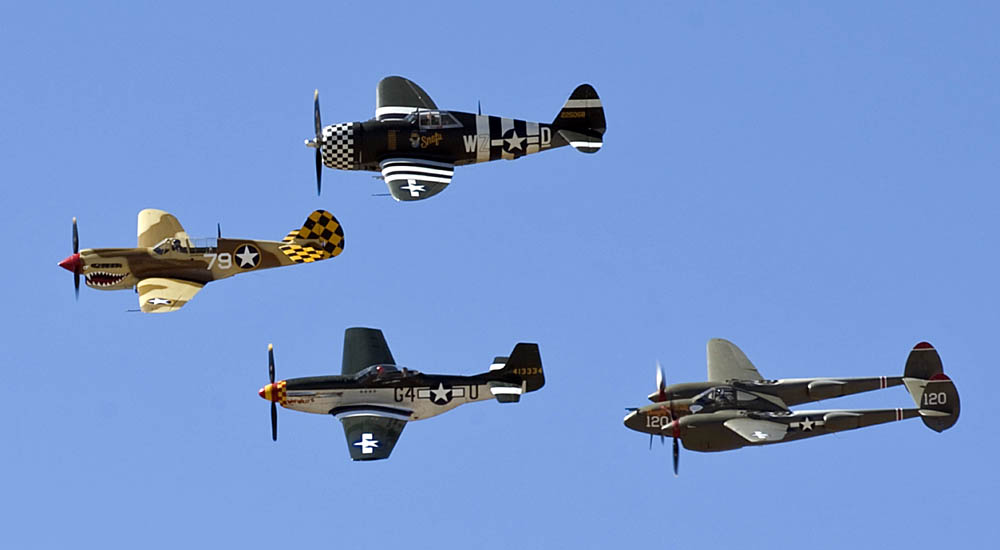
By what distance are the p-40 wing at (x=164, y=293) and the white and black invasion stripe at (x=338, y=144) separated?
380 cm

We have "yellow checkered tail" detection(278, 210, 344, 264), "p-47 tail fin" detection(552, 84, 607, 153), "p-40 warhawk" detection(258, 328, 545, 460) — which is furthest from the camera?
"p-47 tail fin" detection(552, 84, 607, 153)

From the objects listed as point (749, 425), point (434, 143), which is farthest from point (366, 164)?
point (749, 425)

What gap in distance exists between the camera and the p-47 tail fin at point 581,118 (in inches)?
1809

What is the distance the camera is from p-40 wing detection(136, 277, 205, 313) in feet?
140

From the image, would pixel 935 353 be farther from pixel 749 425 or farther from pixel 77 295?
pixel 77 295

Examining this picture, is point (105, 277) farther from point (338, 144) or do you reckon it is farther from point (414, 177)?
point (414, 177)

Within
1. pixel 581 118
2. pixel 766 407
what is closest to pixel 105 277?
pixel 581 118

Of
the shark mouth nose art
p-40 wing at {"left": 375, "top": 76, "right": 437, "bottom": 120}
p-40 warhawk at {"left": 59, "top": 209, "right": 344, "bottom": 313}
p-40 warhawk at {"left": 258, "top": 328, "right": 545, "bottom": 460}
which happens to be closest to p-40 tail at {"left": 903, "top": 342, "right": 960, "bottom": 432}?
p-40 warhawk at {"left": 258, "top": 328, "right": 545, "bottom": 460}

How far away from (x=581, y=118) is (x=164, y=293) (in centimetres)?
938

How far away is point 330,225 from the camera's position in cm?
4472

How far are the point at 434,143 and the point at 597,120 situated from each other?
11.4 ft

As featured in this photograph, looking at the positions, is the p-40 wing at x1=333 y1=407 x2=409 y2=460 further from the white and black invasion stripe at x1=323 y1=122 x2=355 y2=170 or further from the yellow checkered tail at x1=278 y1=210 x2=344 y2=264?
the white and black invasion stripe at x1=323 y1=122 x2=355 y2=170

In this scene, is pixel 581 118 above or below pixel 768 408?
above

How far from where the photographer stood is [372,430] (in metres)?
40.8
